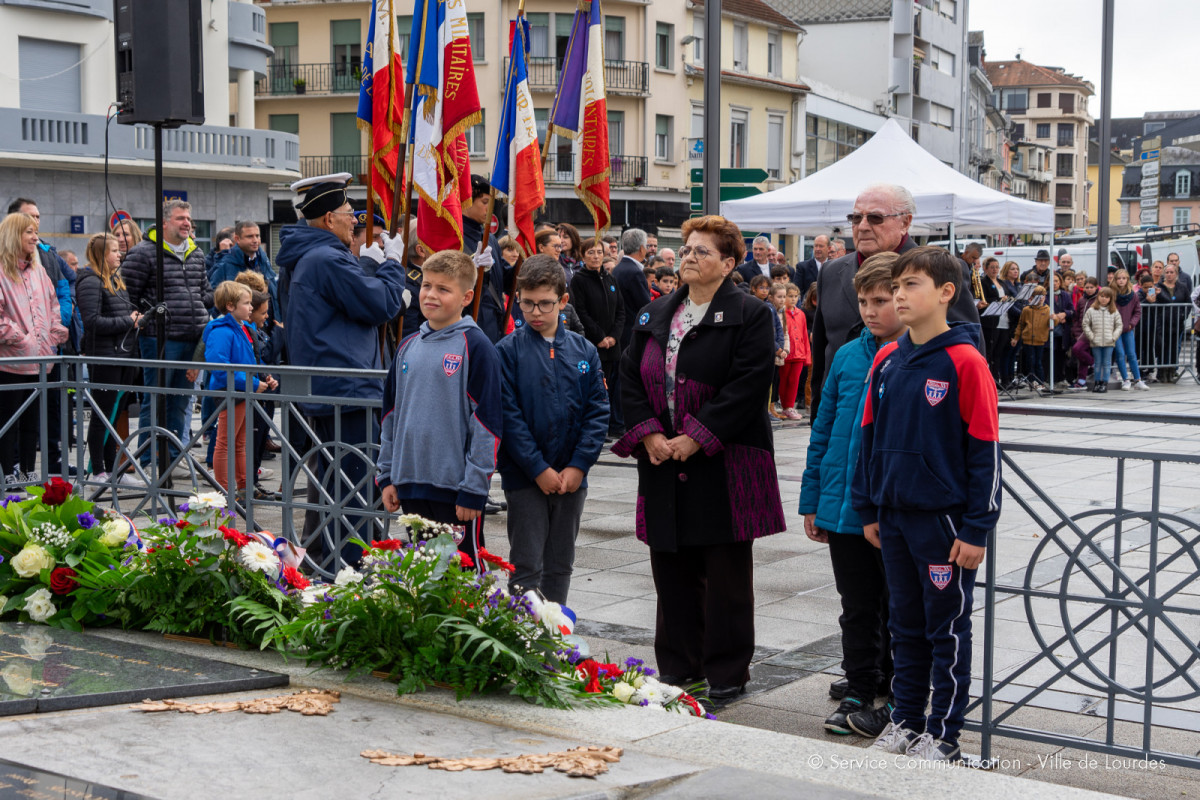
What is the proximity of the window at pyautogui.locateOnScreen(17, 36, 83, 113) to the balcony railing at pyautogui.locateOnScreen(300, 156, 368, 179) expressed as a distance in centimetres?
1543

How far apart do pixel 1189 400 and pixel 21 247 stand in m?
15.2

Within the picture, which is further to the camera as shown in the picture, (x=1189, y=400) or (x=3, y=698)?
(x=1189, y=400)

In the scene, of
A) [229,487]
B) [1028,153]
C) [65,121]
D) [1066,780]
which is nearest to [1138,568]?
[1066,780]

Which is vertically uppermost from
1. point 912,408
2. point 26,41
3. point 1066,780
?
point 26,41

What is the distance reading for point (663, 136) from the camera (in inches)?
1810

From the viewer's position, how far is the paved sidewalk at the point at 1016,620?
14.8ft

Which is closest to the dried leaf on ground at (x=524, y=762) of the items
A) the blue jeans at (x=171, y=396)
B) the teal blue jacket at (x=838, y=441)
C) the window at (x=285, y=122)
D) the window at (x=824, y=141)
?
the teal blue jacket at (x=838, y=441)

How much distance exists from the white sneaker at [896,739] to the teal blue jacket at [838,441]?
0.81 meters

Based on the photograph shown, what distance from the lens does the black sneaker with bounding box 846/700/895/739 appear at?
15.9ft

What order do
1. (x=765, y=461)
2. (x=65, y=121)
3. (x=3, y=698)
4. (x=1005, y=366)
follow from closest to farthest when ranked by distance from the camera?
(x=3, y=698) → (x=765, y=461) → (x=1005, y=366) → (x=65, y=121)

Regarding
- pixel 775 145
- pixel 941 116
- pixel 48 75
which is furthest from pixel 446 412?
pixel 941 116

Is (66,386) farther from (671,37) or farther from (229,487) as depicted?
(671,37)

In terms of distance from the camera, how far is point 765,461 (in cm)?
539

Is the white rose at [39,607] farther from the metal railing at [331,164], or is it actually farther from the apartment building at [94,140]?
the metal railing at [331,164]
